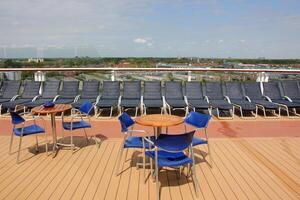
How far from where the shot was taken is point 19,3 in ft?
30.6

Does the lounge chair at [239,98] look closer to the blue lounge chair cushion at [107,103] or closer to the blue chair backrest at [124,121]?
the blue lounge chair cushion at [107,103]

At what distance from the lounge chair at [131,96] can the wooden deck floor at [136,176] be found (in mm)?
2075

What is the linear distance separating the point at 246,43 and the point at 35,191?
15.0 m

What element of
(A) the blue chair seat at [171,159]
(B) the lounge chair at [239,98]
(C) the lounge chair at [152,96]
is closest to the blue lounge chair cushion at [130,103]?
(C) the lounge chair at [152,96]

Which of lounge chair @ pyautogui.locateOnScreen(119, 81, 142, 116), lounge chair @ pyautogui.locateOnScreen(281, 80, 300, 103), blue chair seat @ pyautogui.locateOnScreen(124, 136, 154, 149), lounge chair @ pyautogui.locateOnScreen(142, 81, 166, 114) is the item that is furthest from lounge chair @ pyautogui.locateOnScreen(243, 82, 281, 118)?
blue chair seat @ pyautogui.locateOnScreen(124, 136, 154, 149)

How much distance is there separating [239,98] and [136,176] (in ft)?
14.9

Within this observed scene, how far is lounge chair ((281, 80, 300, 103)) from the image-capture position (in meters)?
6.81

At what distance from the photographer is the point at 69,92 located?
22.5ft

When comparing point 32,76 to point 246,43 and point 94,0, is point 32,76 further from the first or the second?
point 246,43

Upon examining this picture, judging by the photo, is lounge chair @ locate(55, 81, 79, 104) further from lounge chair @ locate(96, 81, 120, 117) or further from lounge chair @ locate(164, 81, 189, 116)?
lounge chair @ locate(164, 81, 189, 116)

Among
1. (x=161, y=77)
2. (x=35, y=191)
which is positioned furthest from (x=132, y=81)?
(x=35, y=191)

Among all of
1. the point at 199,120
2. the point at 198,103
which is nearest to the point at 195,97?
the point at 198,103

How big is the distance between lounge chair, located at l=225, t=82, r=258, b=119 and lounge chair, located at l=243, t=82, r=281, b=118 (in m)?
0.13

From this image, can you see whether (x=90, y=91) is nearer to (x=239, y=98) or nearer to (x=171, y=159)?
(x=239, y=98)
